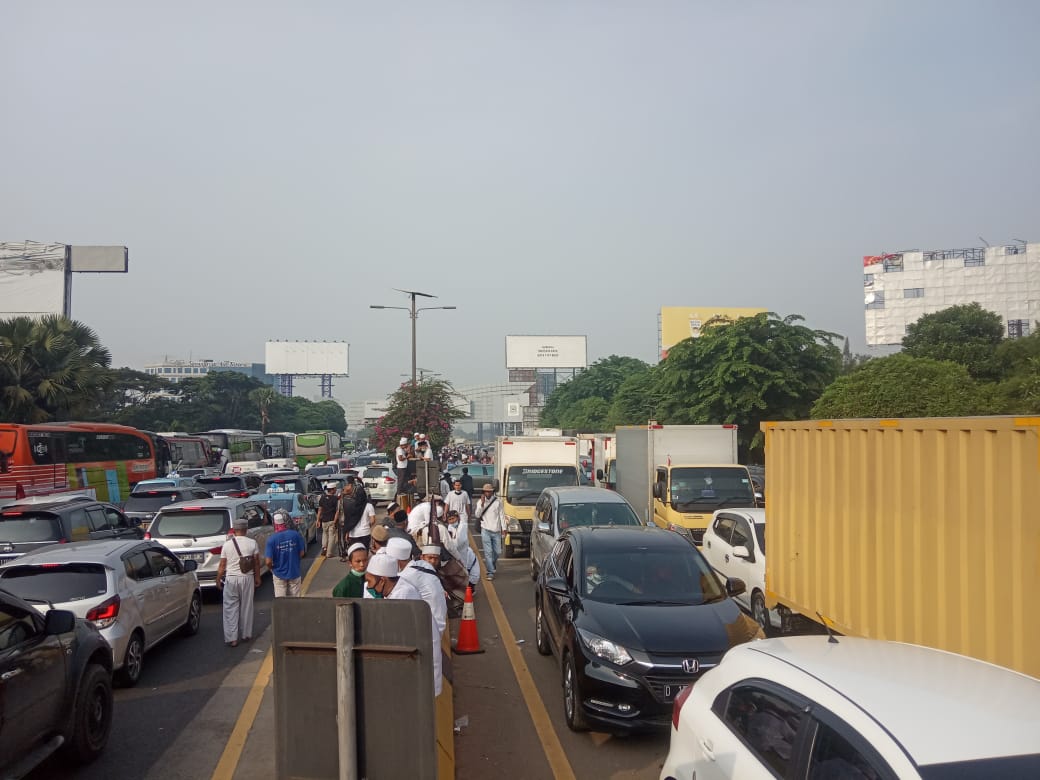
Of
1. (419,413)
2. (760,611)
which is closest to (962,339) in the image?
(419,413)

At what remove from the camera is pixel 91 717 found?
21.7 ft

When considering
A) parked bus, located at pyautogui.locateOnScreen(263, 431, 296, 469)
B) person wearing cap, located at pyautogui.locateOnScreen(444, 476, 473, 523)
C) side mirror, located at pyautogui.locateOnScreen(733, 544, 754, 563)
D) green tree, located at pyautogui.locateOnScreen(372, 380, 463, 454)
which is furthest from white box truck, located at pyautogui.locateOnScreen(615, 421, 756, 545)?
parked bus, located at pyautogui.locateOnScreen(263, 431, 296, 469)

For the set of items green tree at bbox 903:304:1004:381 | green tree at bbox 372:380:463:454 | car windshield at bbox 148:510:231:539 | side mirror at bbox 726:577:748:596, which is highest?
green tree at bbox 903:304:1004:381

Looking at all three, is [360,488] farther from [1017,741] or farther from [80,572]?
[1017,741]

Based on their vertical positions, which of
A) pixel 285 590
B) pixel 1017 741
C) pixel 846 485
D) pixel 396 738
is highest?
pixel 846 485

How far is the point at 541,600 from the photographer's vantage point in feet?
31.8

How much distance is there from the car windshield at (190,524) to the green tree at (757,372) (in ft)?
67.5

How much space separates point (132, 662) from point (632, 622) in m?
5.22

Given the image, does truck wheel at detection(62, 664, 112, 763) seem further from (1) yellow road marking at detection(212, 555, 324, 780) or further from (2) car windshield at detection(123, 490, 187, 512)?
(2) car windshield at detection(123, 490, 187, 512)

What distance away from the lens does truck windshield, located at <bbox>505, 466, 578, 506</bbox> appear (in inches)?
752

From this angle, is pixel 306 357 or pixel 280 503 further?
pixel 306 357

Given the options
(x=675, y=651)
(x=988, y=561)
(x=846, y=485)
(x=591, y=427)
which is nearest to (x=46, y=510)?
(x=675, y=651)

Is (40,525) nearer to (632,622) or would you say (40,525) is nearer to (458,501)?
(458,501)

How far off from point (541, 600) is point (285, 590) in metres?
3.58
